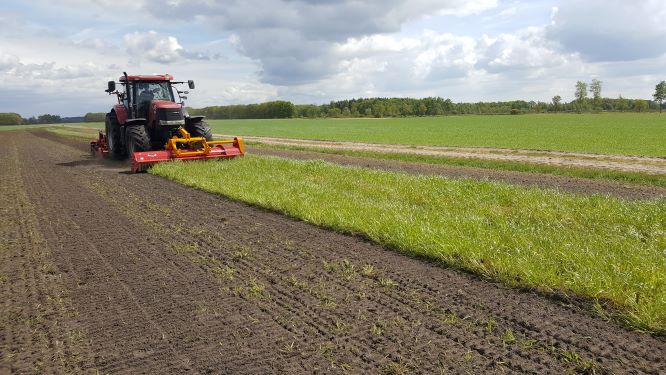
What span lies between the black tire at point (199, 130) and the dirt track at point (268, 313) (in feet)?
31.8

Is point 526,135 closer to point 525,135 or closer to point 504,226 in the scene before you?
point 525,135

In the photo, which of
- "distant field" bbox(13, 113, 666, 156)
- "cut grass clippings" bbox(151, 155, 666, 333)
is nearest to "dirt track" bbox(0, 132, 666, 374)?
"cut grass clippings" bbox(151, 155, 666, 333)

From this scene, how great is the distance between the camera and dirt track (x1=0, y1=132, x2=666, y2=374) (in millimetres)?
3398

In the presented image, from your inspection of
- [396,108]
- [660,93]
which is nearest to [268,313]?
[396,108]

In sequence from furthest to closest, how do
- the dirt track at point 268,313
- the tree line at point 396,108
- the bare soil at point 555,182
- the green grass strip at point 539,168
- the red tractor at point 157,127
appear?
1. the tree line at point 396,108
2. the red tractor at point 157,127
3. the green grass strip at point 539,168
4. the bare soil at point 555,182
5. the dirt track at point 268,313

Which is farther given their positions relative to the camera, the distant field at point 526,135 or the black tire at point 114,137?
the distant field at point 526,135

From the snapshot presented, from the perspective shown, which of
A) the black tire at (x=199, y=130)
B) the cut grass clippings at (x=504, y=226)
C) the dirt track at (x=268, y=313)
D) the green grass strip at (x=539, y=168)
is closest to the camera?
the dirt track at (x=268, y=313)

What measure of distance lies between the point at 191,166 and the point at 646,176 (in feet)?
43.6

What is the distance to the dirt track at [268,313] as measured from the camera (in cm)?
340

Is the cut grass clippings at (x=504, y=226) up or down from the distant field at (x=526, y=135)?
down

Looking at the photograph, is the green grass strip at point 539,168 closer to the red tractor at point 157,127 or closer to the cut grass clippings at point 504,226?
the cut grass clippings at point 504,226

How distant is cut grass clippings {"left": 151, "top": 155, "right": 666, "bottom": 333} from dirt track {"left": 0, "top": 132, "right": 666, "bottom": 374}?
303 mm

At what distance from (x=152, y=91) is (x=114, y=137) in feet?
8.29

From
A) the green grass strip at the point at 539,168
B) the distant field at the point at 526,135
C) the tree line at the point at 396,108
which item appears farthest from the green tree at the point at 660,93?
the green grass strip at the point at 539,168
